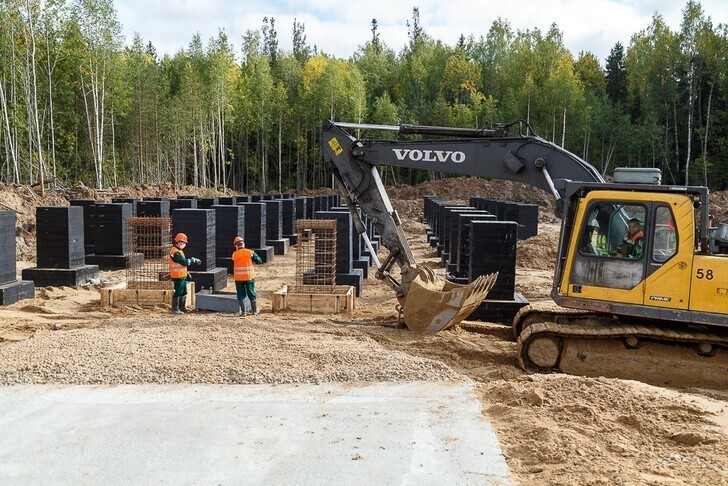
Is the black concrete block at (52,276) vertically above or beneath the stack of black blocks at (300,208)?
beneath

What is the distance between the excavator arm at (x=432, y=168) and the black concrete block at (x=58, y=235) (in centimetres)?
666

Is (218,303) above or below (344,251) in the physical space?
below

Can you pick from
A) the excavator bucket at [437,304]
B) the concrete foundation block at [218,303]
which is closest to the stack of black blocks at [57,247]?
the concrete foundation block at [218,303]

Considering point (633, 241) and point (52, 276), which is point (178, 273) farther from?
point (633, 241)

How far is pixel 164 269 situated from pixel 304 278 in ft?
9.33

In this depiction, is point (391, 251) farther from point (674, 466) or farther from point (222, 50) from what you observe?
point (222, 50)

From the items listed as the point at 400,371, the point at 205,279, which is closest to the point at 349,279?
the point at 205,279

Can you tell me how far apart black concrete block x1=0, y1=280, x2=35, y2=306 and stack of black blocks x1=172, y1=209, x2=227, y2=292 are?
2944 millimetres

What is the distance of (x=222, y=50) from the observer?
45.8m

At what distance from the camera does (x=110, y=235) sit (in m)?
16.3

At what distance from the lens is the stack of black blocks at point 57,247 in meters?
13.7

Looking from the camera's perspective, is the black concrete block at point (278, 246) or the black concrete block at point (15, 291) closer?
the black concrete block at point (15, 291)

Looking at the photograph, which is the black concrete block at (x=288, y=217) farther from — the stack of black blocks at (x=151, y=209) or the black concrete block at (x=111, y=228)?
the black concrete block at (x=111, y=228)

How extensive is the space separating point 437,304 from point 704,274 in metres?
3.55
